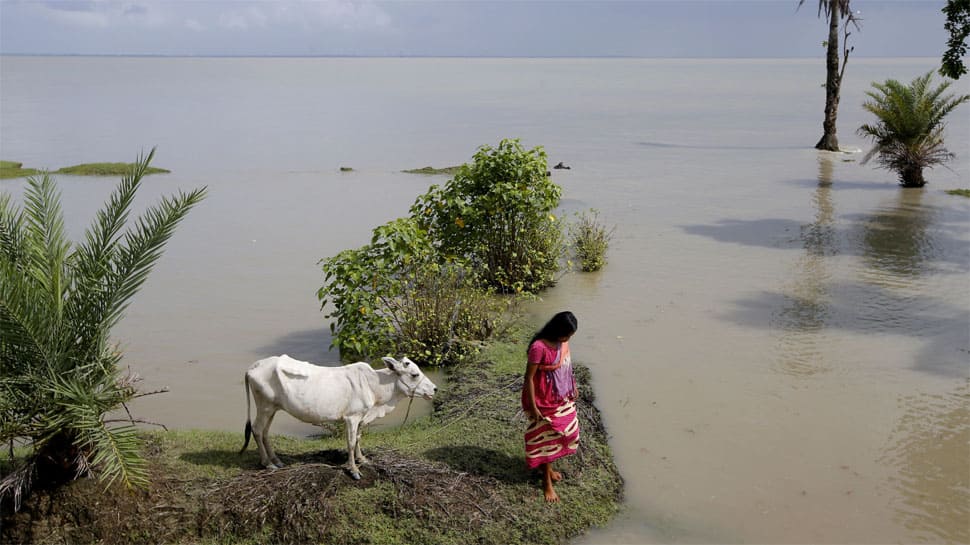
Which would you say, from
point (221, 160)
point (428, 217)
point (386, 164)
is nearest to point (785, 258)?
point (428, 217)

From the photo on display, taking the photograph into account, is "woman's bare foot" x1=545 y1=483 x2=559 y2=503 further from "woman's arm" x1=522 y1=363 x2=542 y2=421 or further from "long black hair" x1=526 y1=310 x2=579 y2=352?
"long black hair" x1=526 y1=310 x2=579 y2=352

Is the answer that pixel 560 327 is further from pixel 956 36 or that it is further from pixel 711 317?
pixel 956 36

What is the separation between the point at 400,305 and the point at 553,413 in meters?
3.54

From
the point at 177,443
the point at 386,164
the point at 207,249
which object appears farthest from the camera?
the point at 386,164

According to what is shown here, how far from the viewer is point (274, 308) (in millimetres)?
11703

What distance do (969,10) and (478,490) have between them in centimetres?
1078

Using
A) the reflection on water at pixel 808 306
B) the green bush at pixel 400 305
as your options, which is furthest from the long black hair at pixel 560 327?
the reflection on water at pixel 808 306

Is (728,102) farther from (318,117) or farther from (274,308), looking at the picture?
(274,308)

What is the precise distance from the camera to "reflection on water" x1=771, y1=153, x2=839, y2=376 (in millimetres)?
9281

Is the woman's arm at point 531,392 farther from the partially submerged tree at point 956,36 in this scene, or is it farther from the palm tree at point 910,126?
the palm tree at point 910,126

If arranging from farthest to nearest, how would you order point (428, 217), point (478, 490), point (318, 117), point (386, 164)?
point (318, 117) → point (386, 164) → point (428, 217) → point (478, 490)

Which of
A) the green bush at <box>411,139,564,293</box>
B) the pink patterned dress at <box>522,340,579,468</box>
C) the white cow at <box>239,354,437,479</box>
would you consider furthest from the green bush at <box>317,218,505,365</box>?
the pink patterned dress at <box>522,340,579,468</box>

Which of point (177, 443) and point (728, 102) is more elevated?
point (728, 102)

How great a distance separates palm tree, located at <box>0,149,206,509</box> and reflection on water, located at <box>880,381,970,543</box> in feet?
17.9
